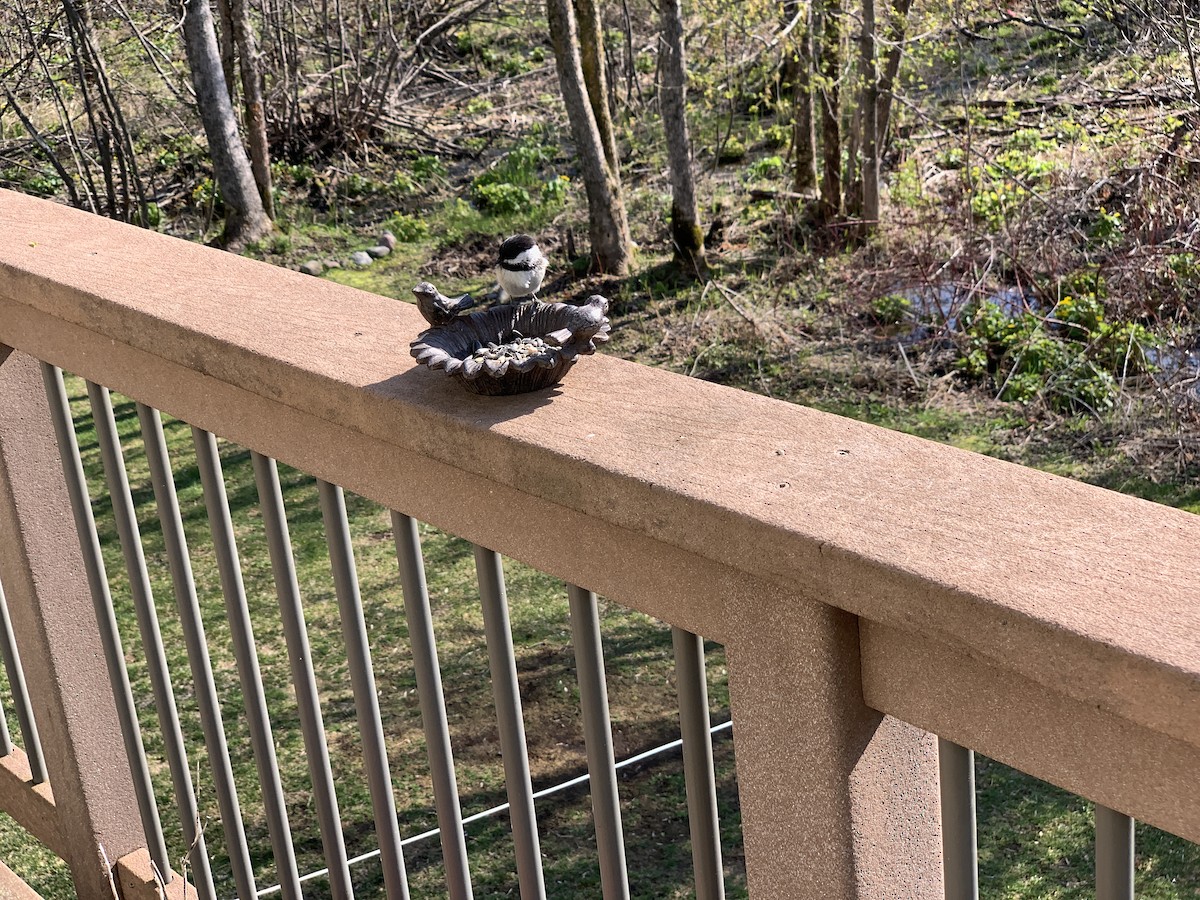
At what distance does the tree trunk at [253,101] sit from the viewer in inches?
336

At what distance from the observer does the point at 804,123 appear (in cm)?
818

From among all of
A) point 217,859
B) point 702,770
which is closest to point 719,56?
point 217,859

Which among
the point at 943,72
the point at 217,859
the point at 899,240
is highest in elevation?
the point at 943,72

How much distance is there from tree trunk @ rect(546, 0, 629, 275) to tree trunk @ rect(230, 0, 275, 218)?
1.98 m

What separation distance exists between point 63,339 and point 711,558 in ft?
3.27

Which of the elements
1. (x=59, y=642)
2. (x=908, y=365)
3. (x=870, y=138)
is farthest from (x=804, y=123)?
(x=59, y=642)

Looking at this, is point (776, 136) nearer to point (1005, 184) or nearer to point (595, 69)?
point (595, 69)

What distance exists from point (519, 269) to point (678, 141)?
251 inches

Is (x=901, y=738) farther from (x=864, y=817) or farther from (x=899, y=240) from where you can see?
(x=899, y=240)

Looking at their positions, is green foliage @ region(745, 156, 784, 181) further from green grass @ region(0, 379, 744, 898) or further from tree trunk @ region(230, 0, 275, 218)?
green grass @ region(0, 379, 744, 898)

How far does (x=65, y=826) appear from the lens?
6.67ft

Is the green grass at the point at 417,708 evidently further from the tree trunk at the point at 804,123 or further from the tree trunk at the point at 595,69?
the tree trunk at the point at 804,123

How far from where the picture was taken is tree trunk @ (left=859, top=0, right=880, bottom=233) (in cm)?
742

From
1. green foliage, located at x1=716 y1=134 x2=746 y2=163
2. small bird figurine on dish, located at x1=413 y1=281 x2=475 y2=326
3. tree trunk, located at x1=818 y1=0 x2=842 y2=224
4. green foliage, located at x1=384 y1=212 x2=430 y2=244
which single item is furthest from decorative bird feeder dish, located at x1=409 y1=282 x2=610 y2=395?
green foliage, located at x1=716 y1=134 x2=746 y2=163
